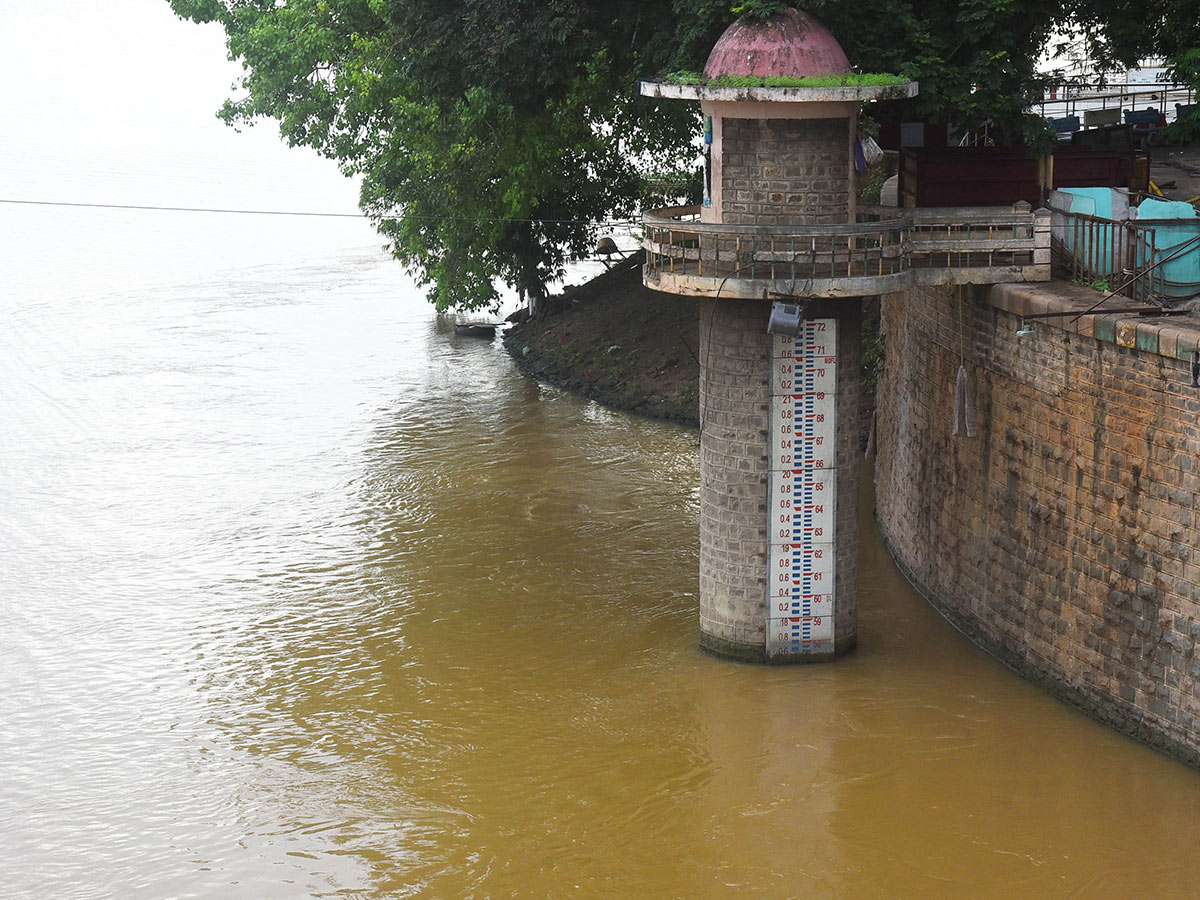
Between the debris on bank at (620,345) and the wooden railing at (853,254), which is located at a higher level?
the wooden railing at (853,254)

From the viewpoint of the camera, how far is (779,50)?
13.5 metres

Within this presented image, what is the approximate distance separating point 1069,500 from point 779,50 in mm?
4684

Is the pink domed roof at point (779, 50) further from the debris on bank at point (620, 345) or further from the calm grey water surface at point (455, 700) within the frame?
the debris on bank at point (620, 345)

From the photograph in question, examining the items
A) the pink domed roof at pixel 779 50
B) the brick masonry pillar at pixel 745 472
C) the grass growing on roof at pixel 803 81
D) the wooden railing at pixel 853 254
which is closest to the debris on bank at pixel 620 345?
the brick masonry pillar at pixel 745 472

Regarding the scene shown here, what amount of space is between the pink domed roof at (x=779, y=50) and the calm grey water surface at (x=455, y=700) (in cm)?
557

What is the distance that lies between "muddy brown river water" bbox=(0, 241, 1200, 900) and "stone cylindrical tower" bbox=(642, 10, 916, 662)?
0.81m

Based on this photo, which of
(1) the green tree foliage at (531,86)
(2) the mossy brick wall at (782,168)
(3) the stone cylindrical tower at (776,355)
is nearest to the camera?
(3) the stone cylindrical tower at (776,355)

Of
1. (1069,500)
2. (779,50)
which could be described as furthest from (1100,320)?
(779,50)

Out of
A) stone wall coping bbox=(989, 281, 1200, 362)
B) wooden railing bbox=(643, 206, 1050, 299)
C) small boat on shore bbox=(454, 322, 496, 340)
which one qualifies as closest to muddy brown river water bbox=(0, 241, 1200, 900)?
stone wall coping bbox=(989, 281, 1200, 362)

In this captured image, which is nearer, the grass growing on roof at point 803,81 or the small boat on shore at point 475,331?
the grass growing on roof at point 803,81

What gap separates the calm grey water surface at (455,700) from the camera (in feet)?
39.1

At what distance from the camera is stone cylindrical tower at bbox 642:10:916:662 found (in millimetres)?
13547

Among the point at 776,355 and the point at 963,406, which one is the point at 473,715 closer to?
the point at 776,355

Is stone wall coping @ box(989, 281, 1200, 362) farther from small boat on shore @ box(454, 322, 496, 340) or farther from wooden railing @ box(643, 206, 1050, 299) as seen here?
small boat on shore @ box(454, 322, 496, 340)
